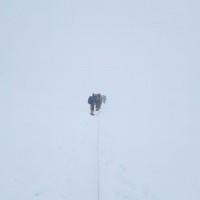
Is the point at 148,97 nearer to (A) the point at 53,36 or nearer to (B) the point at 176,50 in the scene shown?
(B) the point at 176,50

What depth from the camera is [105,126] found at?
1216 cm

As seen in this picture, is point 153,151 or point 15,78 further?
point 15,78

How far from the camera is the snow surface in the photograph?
8.50 metres

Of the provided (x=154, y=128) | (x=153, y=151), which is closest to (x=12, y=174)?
(x=153, y=151)

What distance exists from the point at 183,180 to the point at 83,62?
115 feet

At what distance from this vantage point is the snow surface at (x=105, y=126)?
850 centimetres

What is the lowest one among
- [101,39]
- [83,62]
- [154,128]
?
[154,128]

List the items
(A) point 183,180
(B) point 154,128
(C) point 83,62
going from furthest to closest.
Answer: (C) point 83,62
(B) point 154,128
(A) point 183,180

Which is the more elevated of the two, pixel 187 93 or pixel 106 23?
pixel 106 23

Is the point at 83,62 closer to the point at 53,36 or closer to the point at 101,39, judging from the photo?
the point at 101,39

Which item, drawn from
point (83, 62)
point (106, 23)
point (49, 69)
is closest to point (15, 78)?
point (49, 69)

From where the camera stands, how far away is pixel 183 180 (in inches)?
358

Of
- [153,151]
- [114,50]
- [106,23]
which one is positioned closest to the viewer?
[153,151]

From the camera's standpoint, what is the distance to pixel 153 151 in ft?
34.3
